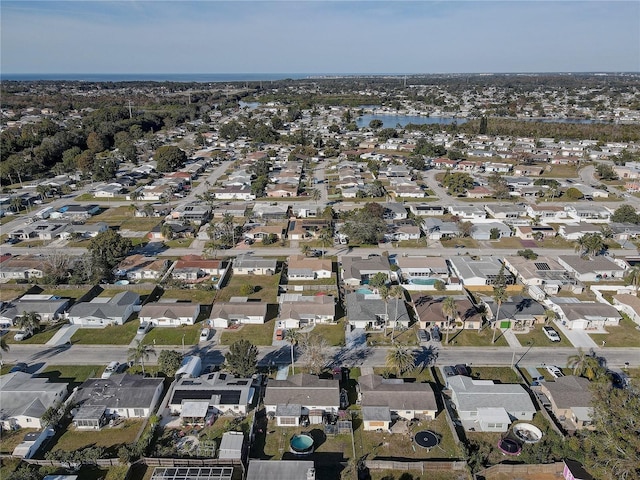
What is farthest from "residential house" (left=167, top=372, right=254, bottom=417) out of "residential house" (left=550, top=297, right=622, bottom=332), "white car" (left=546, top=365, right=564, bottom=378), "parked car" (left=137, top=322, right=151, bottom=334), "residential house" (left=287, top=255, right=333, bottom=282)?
"residential house" (left=550, top=297, right=622, bottom=332)

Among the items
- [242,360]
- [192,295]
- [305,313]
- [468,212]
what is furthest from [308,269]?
[468,212]

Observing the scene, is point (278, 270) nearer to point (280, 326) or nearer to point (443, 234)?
point (280, 326)

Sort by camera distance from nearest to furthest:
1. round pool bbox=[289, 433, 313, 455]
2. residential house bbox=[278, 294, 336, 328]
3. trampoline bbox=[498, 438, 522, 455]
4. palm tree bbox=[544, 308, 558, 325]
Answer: trampoline bbox=[498, 438, 522, 455] < round pool bbox=[289, 433, 313, 455] < residential house bbox=[278, 294, 336, 328] < palm tree bbox=[544, 308, 558, 325]

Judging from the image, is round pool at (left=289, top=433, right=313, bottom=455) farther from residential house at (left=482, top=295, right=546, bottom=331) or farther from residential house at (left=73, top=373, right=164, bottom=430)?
residential house at (left=482, top=295, right=546, bottom=331)

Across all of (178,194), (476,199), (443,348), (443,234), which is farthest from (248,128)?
(443,348)

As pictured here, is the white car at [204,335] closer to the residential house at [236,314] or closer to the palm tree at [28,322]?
the residential house at [236,314]

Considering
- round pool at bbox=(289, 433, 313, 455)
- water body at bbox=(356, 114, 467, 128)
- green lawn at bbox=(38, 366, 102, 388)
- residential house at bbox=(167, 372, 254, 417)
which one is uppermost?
water body at bbox=(356, 114, 467, 128)
